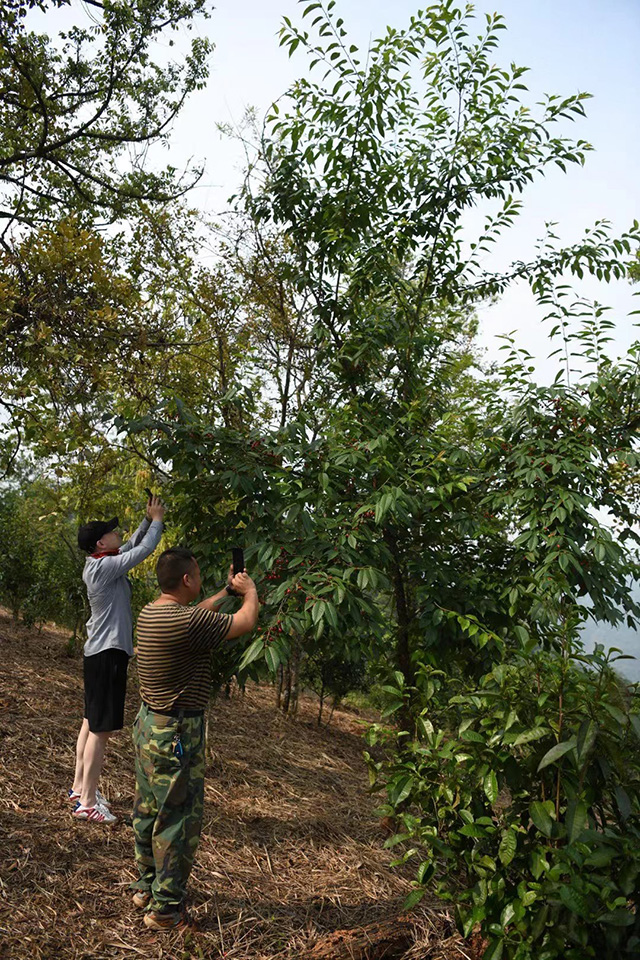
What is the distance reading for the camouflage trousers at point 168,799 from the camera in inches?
118

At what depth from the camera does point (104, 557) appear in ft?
14.0

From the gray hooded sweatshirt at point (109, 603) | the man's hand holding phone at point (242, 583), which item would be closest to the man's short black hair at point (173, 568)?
the man's hand holding phone at point (242, 583)

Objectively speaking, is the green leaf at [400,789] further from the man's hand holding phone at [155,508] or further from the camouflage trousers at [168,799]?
the man's hand holding phone at [155,508]

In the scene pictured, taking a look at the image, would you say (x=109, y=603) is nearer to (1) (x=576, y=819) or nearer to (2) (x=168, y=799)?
(2) (x=168, y=799)

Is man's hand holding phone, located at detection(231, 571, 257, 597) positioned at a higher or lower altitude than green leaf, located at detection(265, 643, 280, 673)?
higher

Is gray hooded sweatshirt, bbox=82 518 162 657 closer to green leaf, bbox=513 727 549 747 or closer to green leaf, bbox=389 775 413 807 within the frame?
green leaf, bbox=389 775 413 807

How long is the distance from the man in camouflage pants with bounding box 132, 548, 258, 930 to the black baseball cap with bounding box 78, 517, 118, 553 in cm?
137

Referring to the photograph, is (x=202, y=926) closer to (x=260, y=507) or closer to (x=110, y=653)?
(x=110, y=653)

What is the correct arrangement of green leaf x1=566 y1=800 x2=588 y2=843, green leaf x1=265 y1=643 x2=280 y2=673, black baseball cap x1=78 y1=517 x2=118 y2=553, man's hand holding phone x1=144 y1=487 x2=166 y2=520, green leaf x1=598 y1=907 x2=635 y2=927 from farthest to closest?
black baseball cap x1=78 y1=517 x2=118 y2=553 < man's hand holding phone x1=144 y1=487 x2=166 y2=520 < green leaf x1=265 y1=643 x2=280 y2=673 < green leaf x1=566 y1=800 x2=588 y2=843 < green leaf x1=598 y1=907 x2=635 y2=927

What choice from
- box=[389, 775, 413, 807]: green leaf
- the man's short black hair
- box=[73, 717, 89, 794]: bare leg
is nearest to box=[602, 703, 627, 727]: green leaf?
box=[389, 775, 413, 807]: green leaf

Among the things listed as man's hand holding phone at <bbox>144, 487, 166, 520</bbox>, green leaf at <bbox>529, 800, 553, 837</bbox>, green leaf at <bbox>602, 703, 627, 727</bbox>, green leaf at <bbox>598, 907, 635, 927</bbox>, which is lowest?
green leaf at <bbox>598, 907, 635, 927</bbox>

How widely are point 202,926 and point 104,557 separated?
78.9 inches

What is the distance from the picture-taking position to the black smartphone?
3.26 meters

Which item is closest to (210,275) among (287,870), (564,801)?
(287,870)
